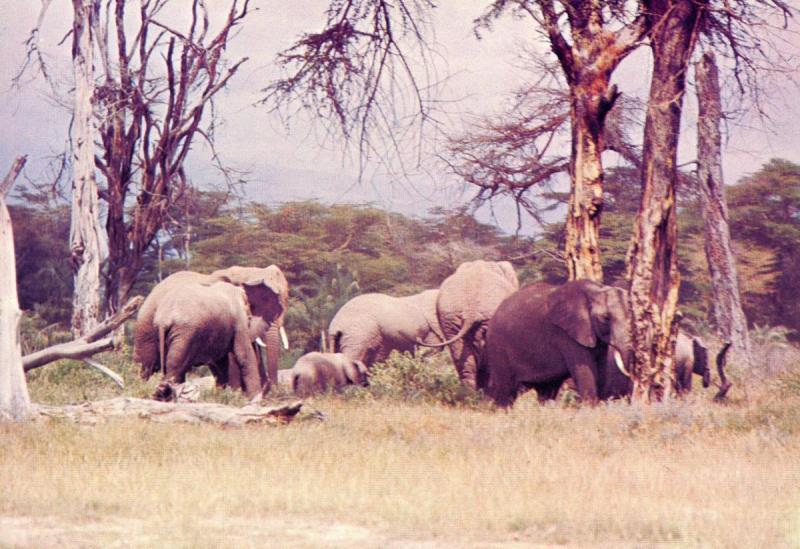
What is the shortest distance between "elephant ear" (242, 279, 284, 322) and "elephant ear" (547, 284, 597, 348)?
6.00 metres

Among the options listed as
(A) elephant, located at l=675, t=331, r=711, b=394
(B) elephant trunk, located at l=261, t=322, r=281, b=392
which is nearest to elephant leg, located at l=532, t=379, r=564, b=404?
(A) elephant, located at l=675, t=331, r=711, b=394

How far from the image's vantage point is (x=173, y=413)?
10.2 metres

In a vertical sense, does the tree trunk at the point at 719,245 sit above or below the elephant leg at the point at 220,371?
above

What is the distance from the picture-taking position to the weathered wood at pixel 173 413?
32.9 feet

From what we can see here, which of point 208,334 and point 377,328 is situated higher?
point 208,334

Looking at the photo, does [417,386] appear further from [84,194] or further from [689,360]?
[84,194]

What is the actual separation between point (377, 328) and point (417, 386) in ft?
18.5

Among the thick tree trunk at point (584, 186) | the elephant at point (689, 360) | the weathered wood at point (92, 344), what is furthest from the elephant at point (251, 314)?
the elephant at point (689, 360)

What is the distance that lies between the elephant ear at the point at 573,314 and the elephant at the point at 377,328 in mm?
7651

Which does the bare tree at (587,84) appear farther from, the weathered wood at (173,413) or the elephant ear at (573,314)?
the weathered wood at (173,413)

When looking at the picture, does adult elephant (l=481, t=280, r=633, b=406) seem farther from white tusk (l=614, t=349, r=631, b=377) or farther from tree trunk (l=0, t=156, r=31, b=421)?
tree trunk (l=0, t=156, r=31, b=421)

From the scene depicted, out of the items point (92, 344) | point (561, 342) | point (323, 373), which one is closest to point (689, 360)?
point (561, 342)

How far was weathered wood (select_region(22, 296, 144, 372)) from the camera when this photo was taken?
998 centimetres

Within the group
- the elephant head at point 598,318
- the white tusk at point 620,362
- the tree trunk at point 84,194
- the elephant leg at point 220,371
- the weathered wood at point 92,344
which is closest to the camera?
the weathered wood at point 92,344
